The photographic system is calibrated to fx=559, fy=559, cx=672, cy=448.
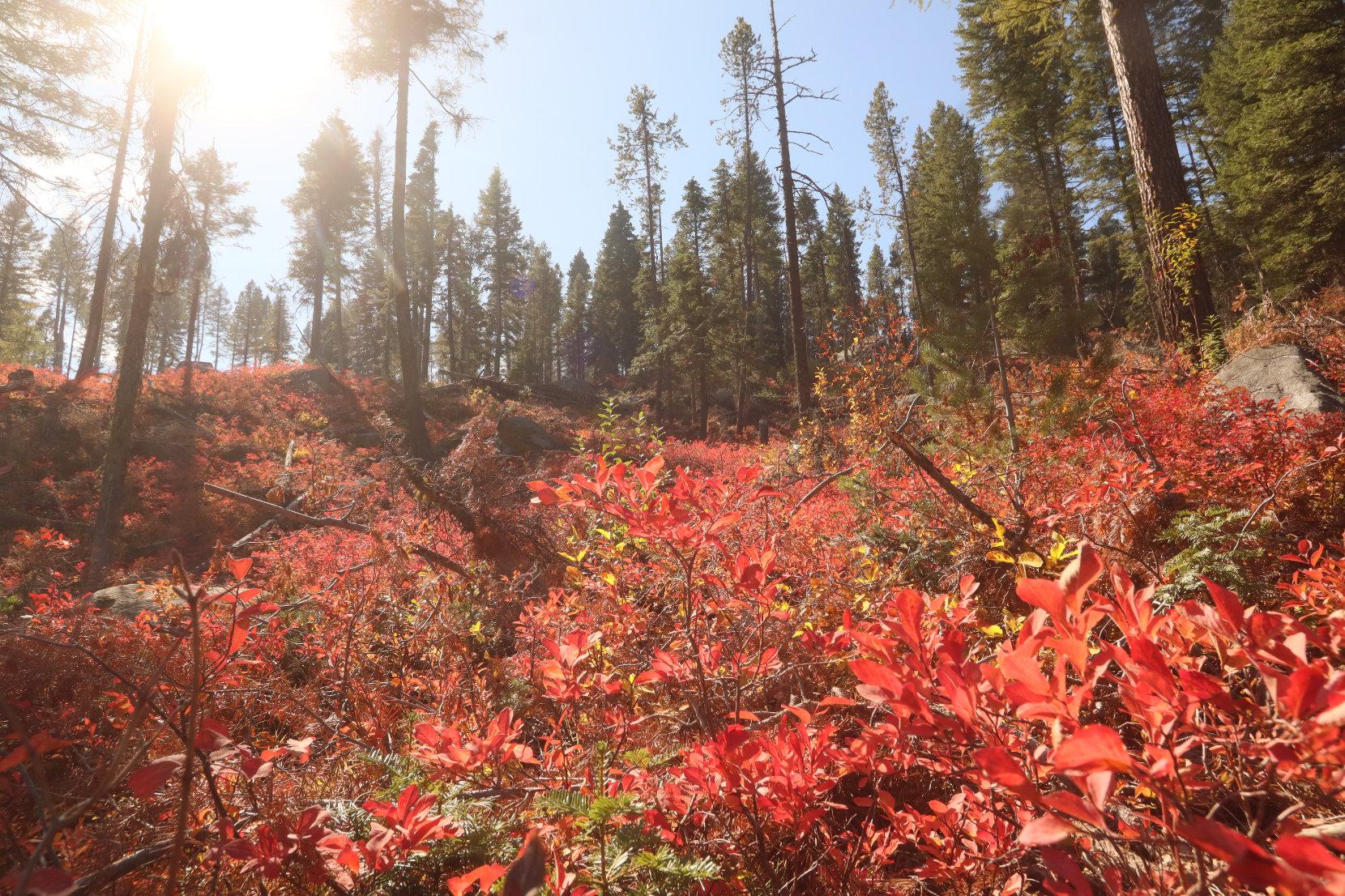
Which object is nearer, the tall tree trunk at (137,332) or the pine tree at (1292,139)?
the tall tree trunk at (137,332)

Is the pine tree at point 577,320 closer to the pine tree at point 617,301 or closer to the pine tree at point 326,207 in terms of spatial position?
the pine tree at point 617,301

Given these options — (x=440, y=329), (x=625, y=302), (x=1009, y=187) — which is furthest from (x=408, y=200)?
(x=1009, y=187)

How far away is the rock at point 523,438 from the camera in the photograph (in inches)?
500

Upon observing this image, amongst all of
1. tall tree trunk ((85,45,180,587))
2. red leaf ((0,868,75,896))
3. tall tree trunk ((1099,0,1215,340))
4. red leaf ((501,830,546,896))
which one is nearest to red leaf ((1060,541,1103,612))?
red leaf ((501,830,546,896))

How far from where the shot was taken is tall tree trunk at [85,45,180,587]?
23.2 ft

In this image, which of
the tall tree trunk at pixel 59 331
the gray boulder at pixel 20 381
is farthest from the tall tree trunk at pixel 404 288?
the tall tree trunk at pixel 59 331

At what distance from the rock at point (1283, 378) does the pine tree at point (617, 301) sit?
97.8 feet

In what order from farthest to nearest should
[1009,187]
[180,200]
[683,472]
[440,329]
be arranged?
[440,329] < [1009,187] < [180,200] < [683,472]

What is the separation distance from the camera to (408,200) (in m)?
27.4

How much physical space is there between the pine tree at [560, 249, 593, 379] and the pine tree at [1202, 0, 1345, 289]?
98.0 feet

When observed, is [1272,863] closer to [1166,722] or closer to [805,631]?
[1166,722]

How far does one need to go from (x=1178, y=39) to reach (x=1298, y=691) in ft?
98.3

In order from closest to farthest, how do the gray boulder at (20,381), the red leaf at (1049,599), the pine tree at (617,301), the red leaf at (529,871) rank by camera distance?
the red leaf at (529,871) < the red leaf at (1049,599) < the gray boulder at (20,381) < the pine tree at (617,301)

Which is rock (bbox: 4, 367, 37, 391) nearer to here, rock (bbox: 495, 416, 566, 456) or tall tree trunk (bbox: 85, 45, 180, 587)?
tall tree trunk (bbox: 85, 45, 180, 587)
